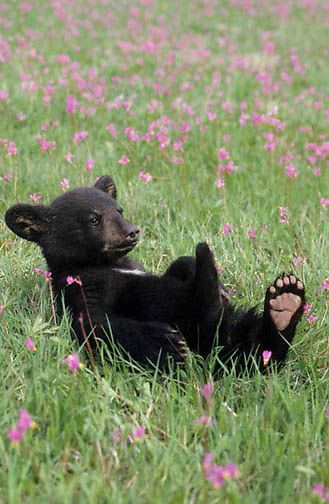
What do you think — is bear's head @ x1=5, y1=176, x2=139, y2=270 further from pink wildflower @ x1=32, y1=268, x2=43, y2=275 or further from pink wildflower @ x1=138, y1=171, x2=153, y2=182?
pink wildflower @ x1=138, y1=171, x2=153, y2=182

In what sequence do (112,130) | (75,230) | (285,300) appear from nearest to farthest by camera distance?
(285,300) < (75,230) < (112,130)

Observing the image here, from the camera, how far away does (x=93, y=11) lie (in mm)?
14953

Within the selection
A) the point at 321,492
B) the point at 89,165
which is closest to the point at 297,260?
the point at 89,165

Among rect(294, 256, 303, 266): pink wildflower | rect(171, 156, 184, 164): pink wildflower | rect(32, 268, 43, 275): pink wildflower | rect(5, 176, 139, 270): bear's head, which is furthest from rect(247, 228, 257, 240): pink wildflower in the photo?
rect(32, 268, 43, 275): pink wildflower

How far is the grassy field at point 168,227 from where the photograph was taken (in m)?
2.64

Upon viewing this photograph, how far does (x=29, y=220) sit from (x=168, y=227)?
4.92ft

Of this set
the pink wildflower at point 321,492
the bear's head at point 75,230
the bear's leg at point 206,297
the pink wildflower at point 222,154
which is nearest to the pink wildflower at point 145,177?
the pink wildflower at point 222,154

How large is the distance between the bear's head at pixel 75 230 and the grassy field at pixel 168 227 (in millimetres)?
327

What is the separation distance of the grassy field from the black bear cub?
0.49 ft

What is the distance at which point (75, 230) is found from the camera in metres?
3.90

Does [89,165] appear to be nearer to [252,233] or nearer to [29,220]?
[252,233]

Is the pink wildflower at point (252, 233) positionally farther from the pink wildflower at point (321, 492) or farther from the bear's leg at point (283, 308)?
the pink wildflower at point (321, 492)

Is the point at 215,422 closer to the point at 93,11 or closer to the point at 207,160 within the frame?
the point at 207,160

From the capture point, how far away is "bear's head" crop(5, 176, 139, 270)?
389 cm
